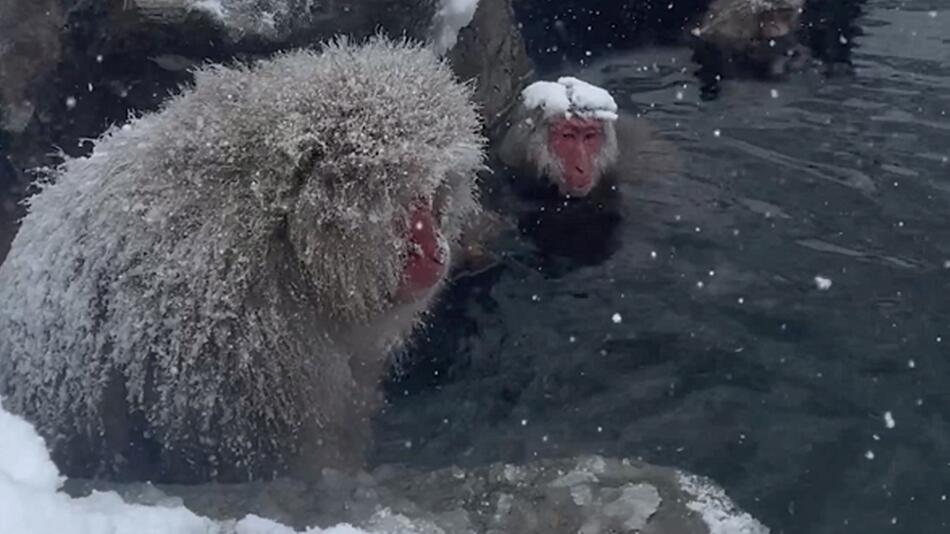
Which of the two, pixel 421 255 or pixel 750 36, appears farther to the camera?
pixel 750 36

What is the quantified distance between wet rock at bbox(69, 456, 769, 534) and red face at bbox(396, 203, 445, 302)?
0.53 m

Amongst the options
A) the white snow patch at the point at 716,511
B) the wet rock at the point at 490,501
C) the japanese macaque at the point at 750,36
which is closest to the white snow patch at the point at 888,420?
the white snow patch at the point at 716,511

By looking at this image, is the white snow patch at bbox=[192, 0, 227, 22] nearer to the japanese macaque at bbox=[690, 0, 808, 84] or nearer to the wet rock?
the wet rock

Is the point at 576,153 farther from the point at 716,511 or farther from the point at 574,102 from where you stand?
the point at 716,511

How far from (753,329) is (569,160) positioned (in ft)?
5.44

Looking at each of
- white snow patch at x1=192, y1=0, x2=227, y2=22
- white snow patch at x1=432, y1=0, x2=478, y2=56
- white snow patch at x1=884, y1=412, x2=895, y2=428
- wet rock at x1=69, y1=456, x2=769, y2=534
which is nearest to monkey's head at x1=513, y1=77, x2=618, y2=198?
white snow patch at x1=432, y1=0, x2=478, y2=56

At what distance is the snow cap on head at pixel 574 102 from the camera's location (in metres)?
6.05

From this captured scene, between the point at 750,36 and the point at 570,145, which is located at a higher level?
the point at 570,145

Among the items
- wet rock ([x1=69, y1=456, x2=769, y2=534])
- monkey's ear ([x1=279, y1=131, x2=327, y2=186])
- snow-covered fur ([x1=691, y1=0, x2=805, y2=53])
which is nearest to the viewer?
wet rock ([x1=69, y1=456, x2=769, y2=534])

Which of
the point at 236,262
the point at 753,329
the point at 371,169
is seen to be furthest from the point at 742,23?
the point at 236,262

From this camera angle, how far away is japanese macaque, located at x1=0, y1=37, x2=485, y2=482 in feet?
9.30

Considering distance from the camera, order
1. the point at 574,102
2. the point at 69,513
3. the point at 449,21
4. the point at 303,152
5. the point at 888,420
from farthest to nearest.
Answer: the point at 574,102 < the point at 449,21 < the point at 888,420 < the point at 303,152 < the point at 69,513

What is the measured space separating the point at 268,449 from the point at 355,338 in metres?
0.38

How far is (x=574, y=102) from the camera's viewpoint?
6.08 m
